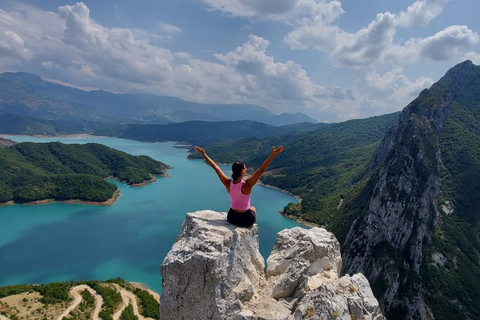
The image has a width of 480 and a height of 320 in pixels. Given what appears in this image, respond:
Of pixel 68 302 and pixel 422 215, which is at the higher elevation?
pixel 422 215

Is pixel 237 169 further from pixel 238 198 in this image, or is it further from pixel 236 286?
pixel 236 286

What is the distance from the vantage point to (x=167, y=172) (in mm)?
117562

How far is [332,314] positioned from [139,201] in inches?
3063

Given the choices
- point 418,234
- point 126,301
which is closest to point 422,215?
point 418,234

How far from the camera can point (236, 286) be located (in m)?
5.23

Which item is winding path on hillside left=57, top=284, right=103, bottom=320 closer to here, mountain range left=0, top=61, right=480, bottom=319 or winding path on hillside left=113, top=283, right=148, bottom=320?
winding path on hillside left=113, top=283, right=148, bottom=320

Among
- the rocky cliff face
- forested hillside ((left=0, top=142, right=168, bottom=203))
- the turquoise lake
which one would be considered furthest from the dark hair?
forested hillside ((left=0, top=142, right=168, bottom=203))

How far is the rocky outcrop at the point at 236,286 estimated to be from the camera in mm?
4922

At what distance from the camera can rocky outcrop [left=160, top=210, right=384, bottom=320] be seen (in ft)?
16.1

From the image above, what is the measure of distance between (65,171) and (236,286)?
103 m

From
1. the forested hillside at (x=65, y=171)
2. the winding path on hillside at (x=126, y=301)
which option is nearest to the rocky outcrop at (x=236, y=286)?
the winding path on hillside at (x=126, y=301)

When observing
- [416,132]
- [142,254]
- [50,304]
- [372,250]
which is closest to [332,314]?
[50,304]

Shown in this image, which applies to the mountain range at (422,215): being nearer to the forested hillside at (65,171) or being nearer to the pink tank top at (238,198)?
the pink tank top at (238,198)

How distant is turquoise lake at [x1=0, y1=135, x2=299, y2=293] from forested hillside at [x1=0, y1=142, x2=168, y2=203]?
382 cm
